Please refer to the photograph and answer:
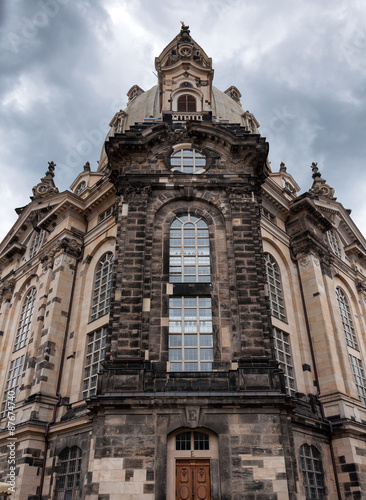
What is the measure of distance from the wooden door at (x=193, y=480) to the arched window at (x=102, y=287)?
10.2 meters

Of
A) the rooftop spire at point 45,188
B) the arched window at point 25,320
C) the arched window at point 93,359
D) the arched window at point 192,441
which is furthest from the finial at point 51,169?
the arched window at point 192,441

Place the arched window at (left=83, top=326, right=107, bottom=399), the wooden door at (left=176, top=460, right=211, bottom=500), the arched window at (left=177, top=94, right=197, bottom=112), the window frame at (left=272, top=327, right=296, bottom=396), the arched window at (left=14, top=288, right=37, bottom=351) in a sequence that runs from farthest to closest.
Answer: the arched window at (left=177, top=94, right=197, bottom=112) < the arched window at (left=14, top=288, right=37, bottom=351) < the window frame at (left=272, top=327, right=296, bottom=396) < the arched window at (left=83, top=326, right=107, bottom=399) < the wooden door at (left=176, top=460, right=211, bottom=500)

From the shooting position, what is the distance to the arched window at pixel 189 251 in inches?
895

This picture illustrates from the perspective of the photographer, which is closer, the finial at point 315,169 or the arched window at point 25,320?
the arched window at point 25,320

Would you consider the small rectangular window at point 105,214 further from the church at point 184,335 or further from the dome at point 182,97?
the dome at point 182,97

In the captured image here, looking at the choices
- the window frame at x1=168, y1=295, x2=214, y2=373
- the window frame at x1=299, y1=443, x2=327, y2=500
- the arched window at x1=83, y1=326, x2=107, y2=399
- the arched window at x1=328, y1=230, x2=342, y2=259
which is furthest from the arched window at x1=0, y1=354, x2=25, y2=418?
the arched window at x1=328, y1=230, x2=342, y2=259

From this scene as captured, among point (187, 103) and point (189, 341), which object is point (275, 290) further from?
point (187, 103)

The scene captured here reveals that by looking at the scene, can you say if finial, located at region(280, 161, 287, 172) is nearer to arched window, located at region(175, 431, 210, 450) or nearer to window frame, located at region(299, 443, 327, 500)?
window frame, located at region(299, 443, 327, 500)

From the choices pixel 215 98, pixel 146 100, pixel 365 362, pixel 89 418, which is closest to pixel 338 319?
pixel 365 362

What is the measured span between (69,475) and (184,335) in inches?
351

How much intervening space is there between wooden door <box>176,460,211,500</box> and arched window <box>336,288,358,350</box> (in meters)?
16.2

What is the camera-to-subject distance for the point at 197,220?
80.9 feet

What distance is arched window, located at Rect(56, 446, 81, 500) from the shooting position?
2095 centimetres

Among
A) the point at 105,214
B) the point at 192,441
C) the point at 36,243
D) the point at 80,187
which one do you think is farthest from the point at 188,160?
the point at 80,187
